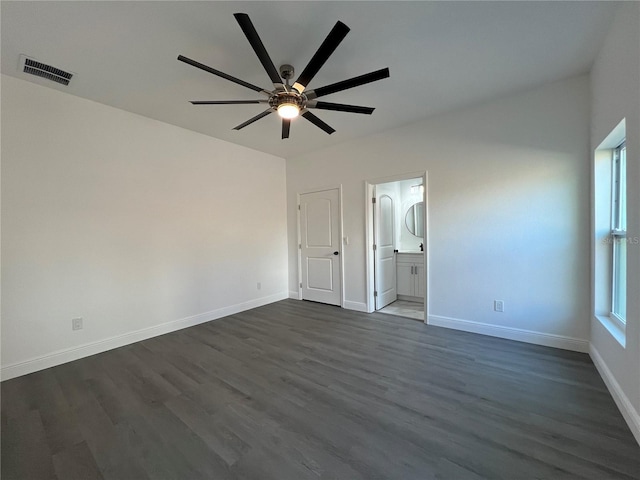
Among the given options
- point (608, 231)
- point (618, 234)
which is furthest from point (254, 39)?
point (608, 231)

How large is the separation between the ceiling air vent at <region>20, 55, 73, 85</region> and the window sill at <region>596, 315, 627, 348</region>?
16.4 feet

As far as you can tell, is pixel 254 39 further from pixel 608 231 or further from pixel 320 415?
pixel 608 231

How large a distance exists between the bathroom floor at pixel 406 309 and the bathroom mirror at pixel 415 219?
1.34 m

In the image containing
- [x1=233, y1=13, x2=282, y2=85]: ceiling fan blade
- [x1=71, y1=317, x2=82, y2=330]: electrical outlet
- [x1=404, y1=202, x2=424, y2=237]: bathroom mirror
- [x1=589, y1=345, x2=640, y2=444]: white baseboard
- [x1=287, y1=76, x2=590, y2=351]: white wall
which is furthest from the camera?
[x1=404, y1=202, x2=424, y2=237]: bathroom mirror

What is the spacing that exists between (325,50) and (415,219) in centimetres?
397

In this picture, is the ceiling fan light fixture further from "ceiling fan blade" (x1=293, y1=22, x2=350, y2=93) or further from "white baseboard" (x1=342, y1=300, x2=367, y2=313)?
"white baseboard" (x1=342, y1=300, x2=367, y2=313)

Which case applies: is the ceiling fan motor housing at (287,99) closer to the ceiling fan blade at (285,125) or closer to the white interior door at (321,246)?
the ceiling fan blade at (285,125)

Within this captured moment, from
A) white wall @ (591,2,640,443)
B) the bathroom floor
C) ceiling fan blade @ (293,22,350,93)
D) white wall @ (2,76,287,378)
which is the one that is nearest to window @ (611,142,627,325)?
white wall @ (591,2,640,443)

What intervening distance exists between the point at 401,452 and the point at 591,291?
8.26ft

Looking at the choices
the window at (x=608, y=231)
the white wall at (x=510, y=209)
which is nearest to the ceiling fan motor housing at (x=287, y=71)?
the white wall at (x=510, y=209)

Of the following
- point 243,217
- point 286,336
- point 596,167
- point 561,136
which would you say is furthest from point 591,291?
point 243,217

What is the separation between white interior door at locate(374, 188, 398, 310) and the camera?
14.0 feet

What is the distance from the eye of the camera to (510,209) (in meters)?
2.98

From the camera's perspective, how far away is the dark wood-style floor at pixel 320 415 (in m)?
1.43
